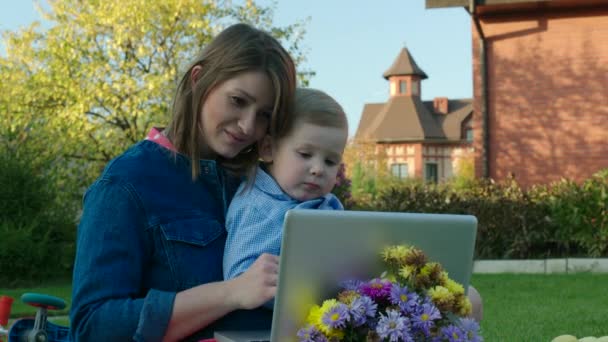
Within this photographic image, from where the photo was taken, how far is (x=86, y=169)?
18094 mm

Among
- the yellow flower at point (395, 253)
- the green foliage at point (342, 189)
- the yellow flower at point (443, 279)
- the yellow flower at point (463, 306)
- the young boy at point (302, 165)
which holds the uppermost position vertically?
the young boy at point (302, 165)

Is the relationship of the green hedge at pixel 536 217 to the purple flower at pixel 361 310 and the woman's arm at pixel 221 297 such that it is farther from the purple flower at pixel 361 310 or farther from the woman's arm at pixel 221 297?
the purple flower at pixel 361 310

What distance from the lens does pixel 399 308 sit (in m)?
1.81

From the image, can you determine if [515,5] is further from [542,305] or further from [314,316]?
[314,316]

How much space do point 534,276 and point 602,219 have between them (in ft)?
7.61

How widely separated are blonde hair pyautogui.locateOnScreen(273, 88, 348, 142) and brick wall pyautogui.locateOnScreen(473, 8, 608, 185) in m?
12.9

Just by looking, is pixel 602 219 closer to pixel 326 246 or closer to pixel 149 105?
pixel 149 105

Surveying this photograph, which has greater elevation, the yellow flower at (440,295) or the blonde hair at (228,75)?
the blonde hair at (228,75)

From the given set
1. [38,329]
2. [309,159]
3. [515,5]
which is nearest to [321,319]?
[309,159]

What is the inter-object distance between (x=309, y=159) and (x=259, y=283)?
61 centimetres

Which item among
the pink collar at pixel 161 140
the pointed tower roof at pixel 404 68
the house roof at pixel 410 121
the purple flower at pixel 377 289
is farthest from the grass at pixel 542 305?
the pointed tower roof at pixel 404 68

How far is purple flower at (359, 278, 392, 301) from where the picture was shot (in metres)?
1.83

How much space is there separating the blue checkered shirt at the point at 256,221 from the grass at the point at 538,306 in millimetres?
3714

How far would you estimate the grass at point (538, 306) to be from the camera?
238 inches
